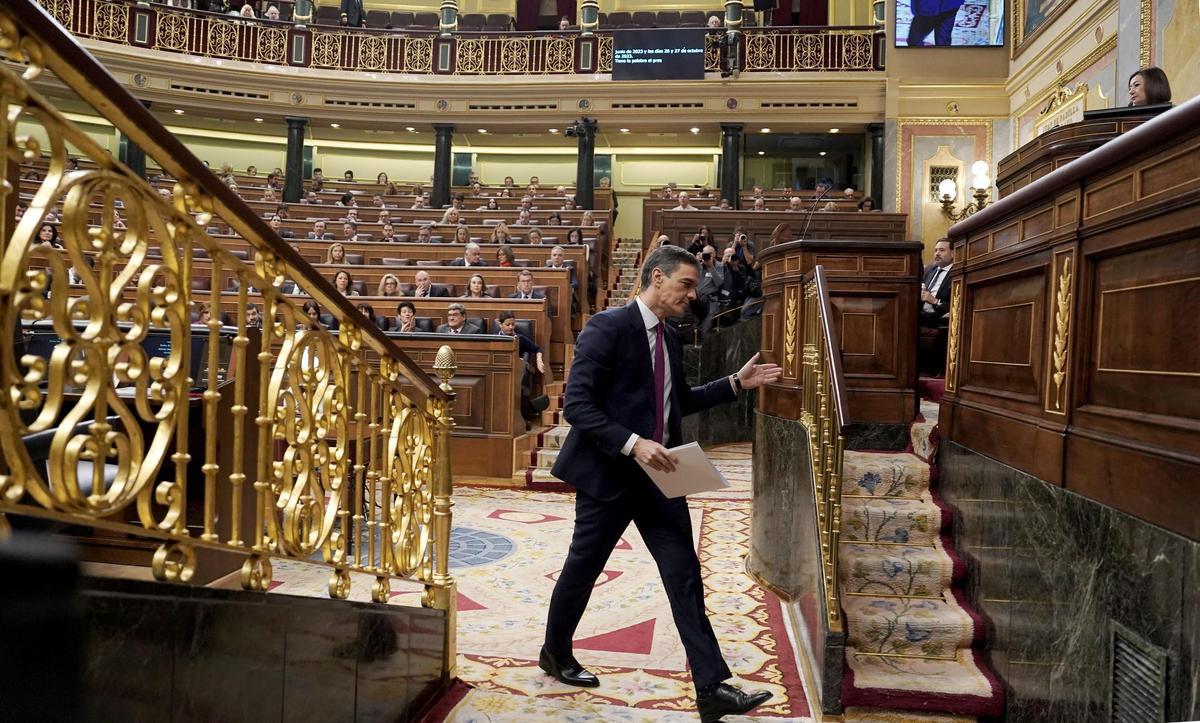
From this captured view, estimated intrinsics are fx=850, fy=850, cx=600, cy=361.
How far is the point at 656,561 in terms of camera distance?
2.45 m

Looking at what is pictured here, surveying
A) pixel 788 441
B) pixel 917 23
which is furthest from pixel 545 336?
pixel 917 23

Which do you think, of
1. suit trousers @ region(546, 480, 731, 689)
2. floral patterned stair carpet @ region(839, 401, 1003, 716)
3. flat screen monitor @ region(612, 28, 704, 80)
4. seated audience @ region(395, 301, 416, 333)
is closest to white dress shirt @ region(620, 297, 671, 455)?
suit trousers @ region(546, 480, 731, 689)

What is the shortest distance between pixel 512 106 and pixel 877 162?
20.4 feet

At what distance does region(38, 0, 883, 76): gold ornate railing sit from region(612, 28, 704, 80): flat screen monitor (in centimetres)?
25

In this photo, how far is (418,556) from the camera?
253 centimetres

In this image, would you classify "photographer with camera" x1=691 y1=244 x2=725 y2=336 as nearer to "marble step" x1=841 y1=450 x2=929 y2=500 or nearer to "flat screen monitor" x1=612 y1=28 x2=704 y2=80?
"marble step" x1=841 y1=450 x2=929 y2=500

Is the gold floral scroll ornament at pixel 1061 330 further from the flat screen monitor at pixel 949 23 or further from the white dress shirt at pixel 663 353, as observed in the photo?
the flat screen monitor at pixel 949 23

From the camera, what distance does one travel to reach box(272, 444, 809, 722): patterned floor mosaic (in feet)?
8.34

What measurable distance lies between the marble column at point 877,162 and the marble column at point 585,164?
4.53 meters

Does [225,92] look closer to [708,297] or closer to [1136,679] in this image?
[708,297]

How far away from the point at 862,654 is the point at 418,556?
1.46 metres

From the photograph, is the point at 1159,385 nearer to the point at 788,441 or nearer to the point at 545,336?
the point at 788,441

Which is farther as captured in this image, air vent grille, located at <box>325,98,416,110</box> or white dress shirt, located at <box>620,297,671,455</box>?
air vent grille, located at <box>325,98,416,110</box>

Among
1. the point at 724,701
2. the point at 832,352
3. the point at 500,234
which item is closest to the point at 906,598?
the point at 832,352
